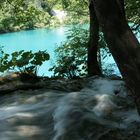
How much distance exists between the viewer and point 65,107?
4.58 meters

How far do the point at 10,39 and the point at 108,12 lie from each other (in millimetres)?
36868

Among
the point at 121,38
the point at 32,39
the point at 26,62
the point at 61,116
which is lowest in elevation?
the point at 61,116

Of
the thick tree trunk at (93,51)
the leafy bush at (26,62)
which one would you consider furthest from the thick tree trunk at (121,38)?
the thick tree trunk at (93,51)

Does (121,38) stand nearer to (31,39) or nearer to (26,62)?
(26,62)

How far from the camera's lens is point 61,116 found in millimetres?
4352

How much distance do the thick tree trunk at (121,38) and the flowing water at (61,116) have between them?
0.78m

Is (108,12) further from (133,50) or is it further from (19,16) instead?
(19,16)

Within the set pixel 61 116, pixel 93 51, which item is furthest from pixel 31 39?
pixel 61 116

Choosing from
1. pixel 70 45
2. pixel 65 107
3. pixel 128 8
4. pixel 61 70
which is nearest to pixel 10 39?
pixel 70 45

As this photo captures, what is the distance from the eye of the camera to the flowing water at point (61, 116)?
3.90 metres

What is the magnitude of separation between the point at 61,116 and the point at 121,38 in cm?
147

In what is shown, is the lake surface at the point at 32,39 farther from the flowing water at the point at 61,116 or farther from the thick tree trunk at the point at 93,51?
the flowing water at the point at 61,116

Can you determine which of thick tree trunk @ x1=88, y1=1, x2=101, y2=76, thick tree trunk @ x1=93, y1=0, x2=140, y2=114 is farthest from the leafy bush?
thick tree trunk @ x1=93, y1=0, x2=140, y2=114

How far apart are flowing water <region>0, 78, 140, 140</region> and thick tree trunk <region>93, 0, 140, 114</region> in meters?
→ 0.78
